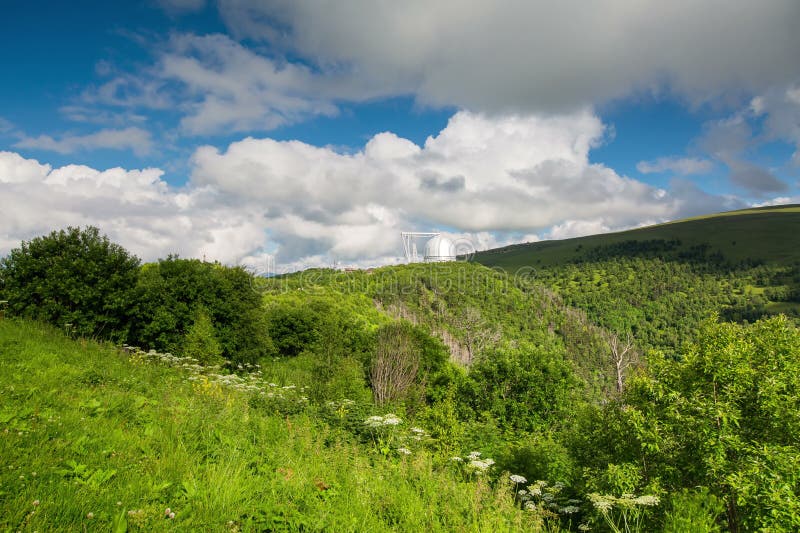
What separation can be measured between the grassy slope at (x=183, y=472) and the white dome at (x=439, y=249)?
103 m

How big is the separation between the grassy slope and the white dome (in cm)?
10347

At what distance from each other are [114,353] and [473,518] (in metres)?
12.1

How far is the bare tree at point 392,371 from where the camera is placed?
21.8 m

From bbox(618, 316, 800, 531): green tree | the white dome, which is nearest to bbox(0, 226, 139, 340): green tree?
bbox(618, 316, 800, 531): green tree

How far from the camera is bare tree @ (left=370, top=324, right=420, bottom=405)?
21750 millimetres

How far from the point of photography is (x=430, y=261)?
11550 cm

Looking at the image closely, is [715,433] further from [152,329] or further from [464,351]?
[464,351]

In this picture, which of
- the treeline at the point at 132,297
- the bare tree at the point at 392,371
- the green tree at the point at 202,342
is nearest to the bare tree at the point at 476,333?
the bare tree at the point at 392,371

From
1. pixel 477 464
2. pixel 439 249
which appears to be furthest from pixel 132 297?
Result: pixel 439 249

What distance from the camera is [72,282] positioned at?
49.4 feet

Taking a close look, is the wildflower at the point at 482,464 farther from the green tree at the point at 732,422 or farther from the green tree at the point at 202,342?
the green tree at the point at 202,342

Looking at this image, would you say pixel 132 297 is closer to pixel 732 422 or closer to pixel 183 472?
pixel 183 472

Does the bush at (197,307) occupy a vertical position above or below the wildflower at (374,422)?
above

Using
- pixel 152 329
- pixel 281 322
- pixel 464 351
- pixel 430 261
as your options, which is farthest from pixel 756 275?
pixel 152 329
